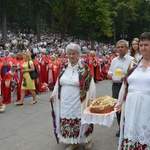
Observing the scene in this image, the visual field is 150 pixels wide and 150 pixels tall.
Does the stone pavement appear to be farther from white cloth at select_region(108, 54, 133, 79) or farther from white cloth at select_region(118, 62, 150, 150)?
white cloth at select_region(118, 62, 150, 150)

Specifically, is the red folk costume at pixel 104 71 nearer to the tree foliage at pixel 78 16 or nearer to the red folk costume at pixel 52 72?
the red folk costume at pixel 52 72

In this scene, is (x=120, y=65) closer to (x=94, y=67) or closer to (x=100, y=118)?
(x=100, y=118)

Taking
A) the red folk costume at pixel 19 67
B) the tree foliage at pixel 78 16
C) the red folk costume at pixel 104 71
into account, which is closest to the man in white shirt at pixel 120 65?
the red folk costume at pixel 19 67

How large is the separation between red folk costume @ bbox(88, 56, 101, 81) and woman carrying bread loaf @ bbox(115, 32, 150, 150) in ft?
34.0

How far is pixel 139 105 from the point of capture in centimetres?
286

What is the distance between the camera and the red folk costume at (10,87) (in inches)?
323

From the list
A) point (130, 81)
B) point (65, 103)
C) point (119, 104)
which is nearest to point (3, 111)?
point (65, 103)

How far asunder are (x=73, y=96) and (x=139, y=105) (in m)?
1.52

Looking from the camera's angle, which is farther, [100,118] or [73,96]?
[73,96]

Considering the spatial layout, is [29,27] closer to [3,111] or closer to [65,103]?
[3,111]

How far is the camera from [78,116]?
4180 mm

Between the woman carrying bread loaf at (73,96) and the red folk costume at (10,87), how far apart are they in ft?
14.4

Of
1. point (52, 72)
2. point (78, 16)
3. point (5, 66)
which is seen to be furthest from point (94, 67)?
point (78, 16)

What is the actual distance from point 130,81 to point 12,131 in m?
3.40
